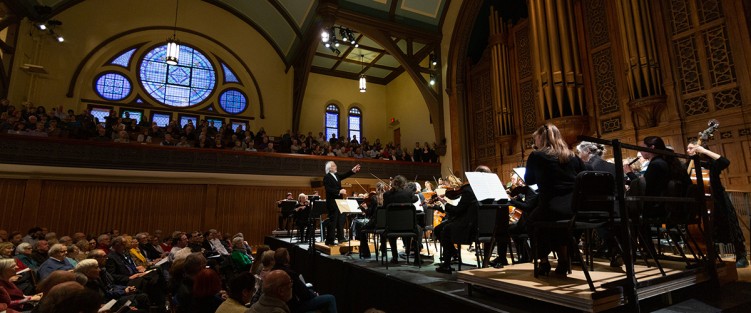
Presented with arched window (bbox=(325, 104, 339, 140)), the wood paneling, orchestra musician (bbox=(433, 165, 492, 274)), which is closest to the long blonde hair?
orchestra musician (bbox=(433, 165, 492, 274))

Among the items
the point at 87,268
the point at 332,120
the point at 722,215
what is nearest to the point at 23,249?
the point at 87,268

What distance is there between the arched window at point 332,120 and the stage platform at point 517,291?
37.2ft

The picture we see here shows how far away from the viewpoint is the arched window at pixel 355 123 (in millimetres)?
15828

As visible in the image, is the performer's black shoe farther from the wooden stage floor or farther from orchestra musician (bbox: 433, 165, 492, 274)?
the wooden stage floor

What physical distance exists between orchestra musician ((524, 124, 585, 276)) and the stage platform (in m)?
0.22

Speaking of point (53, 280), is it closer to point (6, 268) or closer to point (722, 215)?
point (6, 268)

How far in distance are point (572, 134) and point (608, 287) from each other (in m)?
5.88

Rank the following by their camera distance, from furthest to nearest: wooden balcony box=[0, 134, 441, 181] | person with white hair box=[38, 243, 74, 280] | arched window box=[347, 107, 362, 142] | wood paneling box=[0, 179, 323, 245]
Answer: arched window box=[347, 107, 362, 142], wood paneling box=[0, 179, 323, 245], wooden balcony box=[0, 134, 441, 181], person with white hair box=[38, 243, 74, 280]

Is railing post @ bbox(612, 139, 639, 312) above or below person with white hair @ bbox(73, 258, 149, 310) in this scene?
above

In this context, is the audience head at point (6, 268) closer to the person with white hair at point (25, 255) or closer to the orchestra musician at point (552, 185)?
the person with white hair at point (25, 255)

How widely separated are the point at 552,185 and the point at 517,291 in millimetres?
771

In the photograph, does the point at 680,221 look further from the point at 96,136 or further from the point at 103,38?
the point at 103,38

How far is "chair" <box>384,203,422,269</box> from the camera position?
4.41 m

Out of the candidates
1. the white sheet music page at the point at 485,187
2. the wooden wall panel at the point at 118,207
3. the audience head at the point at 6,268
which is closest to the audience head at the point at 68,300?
the audience head at the point at 6,268
